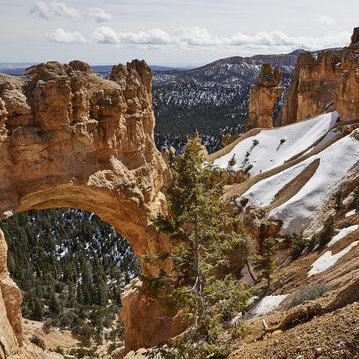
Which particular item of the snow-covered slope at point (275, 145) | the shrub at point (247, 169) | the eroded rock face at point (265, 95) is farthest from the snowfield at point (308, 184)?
the eroded rock face at point (265, 95)

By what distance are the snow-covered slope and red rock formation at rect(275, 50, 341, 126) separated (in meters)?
10.3

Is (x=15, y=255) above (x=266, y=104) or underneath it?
underneath

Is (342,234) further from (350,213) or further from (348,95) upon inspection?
(348,95)

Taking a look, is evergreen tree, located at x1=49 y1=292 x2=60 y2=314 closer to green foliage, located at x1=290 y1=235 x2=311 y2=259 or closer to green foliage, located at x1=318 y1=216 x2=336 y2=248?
green foliage, located at x1=290 y1=235 x2=311 y2=259

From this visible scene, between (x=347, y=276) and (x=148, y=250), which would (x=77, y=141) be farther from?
(x=347, y=276)

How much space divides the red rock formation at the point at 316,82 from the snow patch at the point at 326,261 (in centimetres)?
4903

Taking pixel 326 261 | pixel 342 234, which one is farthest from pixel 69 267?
pixel 326 261

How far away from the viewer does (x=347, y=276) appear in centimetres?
1280

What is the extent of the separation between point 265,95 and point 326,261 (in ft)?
185

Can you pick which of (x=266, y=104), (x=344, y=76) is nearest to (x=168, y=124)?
(x=266, y=104)

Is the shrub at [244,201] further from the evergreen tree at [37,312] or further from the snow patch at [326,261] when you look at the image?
the evergreen tree at [37,312]

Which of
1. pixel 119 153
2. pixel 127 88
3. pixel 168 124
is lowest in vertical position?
pixel 168 124

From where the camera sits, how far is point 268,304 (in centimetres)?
1614

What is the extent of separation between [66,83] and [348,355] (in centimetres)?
1540
